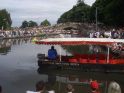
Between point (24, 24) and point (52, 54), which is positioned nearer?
point (52, 54)

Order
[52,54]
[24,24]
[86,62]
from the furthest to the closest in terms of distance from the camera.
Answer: [24,24] → [52,54] → [86,62]

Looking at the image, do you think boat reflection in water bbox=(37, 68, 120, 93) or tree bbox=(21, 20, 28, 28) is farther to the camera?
tree bbox=(21, 20, 28, 28)

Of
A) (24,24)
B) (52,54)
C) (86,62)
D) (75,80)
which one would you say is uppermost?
(24,24)

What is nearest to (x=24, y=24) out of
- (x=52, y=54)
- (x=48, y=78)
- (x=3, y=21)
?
(x=3, y=21)

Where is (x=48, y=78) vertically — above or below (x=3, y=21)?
below

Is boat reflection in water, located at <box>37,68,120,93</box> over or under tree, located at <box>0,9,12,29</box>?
under

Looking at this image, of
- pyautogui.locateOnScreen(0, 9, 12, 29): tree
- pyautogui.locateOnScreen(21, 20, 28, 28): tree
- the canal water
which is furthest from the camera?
pyautogui.locateOnScreen(21, 20, 28, 28): tree

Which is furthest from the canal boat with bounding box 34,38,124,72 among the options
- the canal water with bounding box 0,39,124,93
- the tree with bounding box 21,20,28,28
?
the tree with bounding box 21,20,28,28

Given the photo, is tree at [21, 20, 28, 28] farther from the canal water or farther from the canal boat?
the canal boat

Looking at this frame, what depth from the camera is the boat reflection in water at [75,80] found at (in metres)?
21.0

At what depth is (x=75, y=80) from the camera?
23.7m

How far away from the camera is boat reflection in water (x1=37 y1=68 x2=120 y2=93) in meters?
21.0

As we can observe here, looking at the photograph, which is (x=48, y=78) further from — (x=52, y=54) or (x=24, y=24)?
(x=24, y=24)

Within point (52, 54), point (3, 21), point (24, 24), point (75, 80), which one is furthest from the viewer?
point (24, 24)
